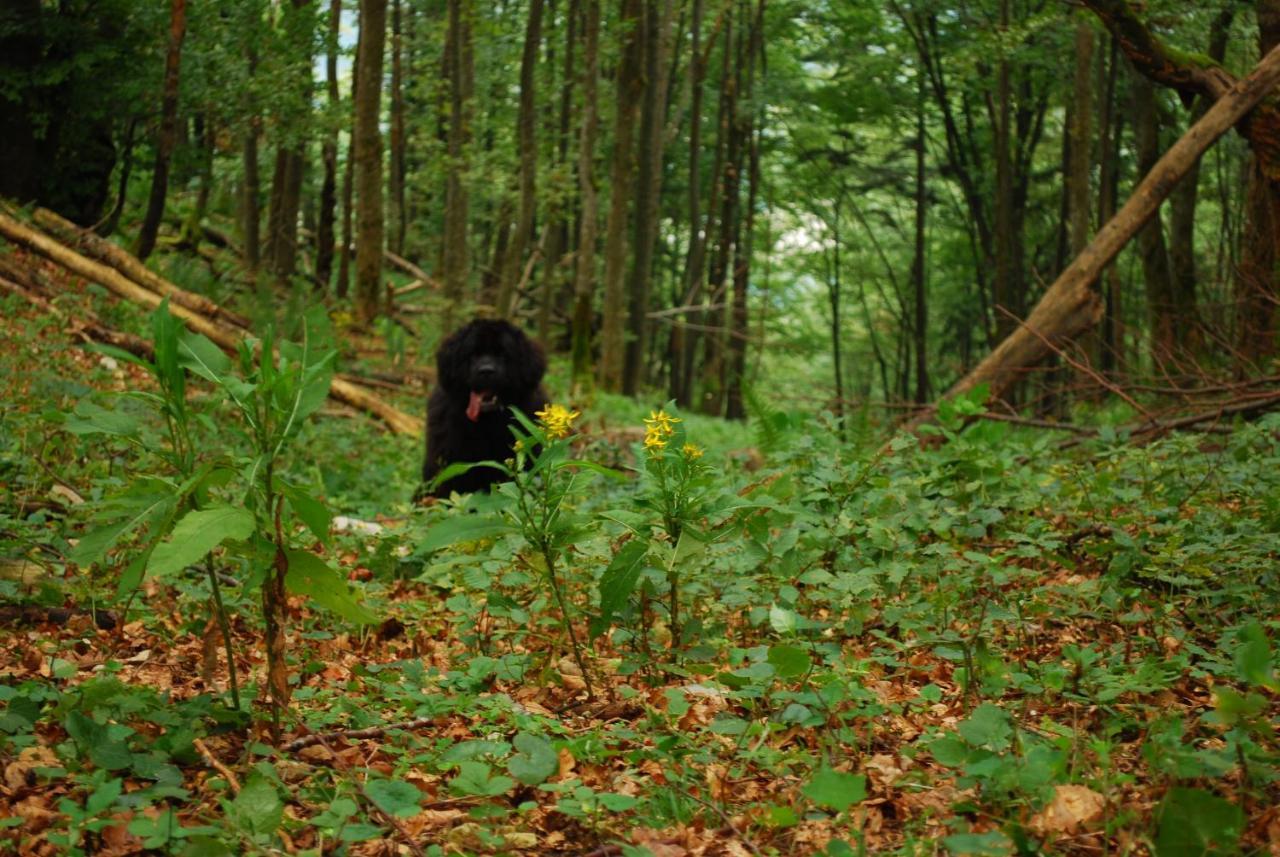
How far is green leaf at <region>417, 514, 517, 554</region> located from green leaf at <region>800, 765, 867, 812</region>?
4.33 feet

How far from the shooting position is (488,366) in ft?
24.3

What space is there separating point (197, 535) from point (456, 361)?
5157 mm

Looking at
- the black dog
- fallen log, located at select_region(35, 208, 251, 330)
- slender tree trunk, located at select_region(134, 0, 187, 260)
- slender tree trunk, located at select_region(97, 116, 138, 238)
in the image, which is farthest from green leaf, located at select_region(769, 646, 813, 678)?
slender tree trunk, located at select_region(97, 116, 138, 238)

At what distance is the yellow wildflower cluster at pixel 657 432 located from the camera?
11.3ft

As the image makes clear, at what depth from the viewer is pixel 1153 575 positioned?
408 cm

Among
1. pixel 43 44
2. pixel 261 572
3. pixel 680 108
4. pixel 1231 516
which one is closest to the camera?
pixel 261 572

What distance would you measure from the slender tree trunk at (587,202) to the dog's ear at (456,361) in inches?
277

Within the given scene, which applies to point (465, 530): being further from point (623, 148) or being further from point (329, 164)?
point (329, 164)

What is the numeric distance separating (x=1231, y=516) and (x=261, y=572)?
3.96m

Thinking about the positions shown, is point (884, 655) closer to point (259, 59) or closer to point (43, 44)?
point (43, 44)

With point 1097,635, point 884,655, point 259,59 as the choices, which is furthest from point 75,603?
point 259,59

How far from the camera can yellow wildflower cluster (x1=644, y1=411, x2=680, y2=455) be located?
345cm

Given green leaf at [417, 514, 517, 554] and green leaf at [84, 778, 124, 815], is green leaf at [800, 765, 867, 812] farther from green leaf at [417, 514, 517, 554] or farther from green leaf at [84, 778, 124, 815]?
green leaf at [84, 778, 124, 815]

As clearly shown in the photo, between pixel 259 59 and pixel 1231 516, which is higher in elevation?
pixel 259 59
